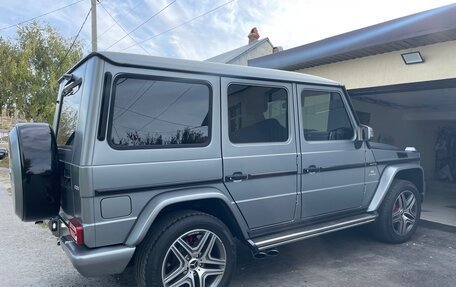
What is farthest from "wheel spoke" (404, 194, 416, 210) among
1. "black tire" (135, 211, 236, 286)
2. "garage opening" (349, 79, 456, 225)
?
"garage opening" (349, 79, 456, 225)

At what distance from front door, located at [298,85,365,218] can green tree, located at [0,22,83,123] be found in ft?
42.0

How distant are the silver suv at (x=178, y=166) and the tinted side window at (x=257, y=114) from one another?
1cm

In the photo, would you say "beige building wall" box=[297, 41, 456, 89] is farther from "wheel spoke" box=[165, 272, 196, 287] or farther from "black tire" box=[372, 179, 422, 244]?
"wheel spoke" box=[165, 272, 196, 287]

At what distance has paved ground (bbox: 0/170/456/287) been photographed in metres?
3.74

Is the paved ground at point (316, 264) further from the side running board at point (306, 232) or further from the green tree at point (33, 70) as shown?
the green tree at point (33, 70)

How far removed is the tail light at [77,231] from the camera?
2719 millimetres

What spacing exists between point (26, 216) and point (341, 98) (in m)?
3.63

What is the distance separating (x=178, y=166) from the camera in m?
3.10

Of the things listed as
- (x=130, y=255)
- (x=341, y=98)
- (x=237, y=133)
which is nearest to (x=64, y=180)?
(x=130, y=255)

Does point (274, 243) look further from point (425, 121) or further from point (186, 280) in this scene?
point (425, 121)

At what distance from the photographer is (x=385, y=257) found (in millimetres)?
4457

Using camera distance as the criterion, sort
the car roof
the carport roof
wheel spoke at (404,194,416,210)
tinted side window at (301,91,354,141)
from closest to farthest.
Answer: the car roof
tinted side window at (301,91,354,141)
wheel spoke at (404,194,416,210)
the carport roof

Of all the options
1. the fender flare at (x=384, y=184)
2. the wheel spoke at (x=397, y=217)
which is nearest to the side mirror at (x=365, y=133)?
the fender flare at (x=384, y=184)

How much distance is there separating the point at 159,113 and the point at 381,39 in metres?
4.52
